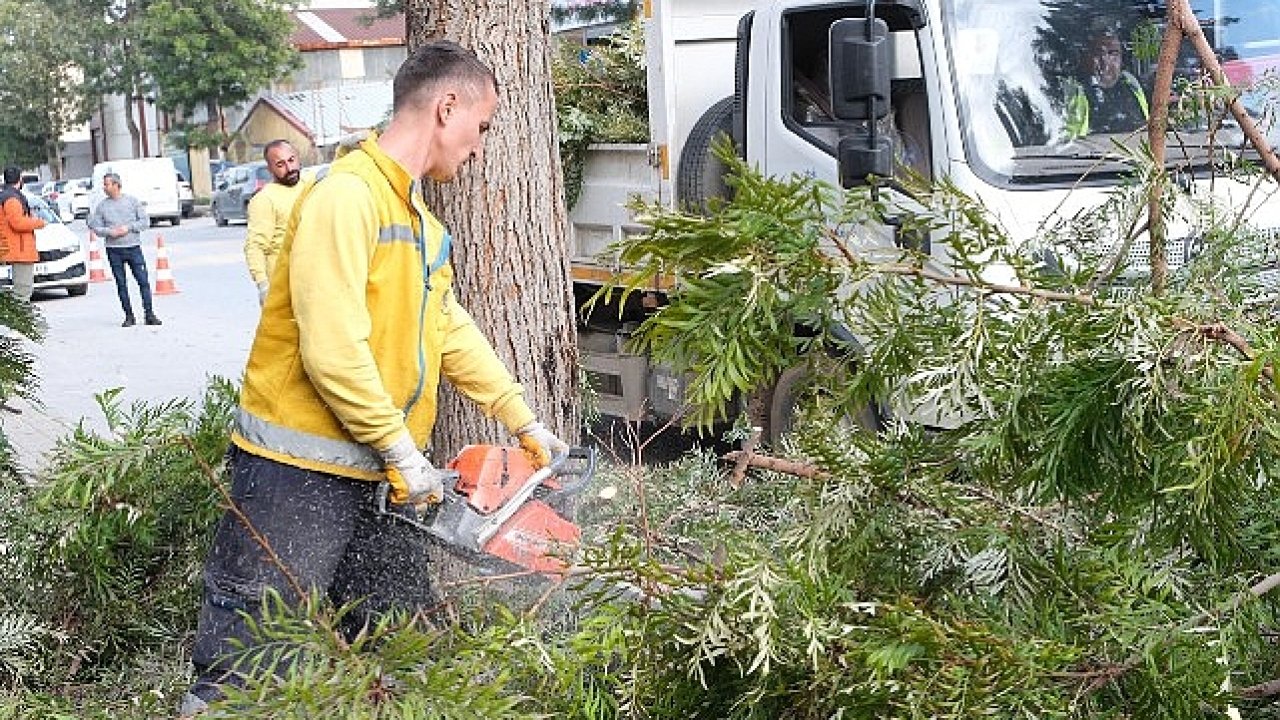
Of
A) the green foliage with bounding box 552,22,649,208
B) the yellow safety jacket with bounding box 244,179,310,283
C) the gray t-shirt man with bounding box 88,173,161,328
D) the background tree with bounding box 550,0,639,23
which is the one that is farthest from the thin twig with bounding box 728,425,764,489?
the gray t-shirt man with bounding box 88,173,161,328

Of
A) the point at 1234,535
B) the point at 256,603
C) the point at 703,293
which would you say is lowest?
the point at 256,603

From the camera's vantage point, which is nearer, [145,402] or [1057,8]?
[145,402]

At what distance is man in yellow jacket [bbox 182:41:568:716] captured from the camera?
338 centimetres

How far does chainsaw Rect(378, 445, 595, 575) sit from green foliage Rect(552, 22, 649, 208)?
4.85m

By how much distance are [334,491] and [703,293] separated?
142 centimetres

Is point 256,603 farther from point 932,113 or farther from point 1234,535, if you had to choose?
point 932,113

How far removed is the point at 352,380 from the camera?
11.1 feet

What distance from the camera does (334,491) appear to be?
3.59m

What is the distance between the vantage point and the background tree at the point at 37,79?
63.7 m

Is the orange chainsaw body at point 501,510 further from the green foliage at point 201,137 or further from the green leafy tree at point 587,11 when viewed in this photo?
the green foliage at point 201,137

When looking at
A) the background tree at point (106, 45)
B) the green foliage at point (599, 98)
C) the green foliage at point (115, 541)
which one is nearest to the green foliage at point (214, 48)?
the background tree at point (106, 45)

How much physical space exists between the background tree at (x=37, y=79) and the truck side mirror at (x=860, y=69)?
62328 mm

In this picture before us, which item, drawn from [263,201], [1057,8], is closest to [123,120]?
[263,201]

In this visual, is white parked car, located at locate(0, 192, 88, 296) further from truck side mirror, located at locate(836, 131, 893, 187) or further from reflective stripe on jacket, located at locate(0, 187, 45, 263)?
truck side mirror, located at locate(836, 131, 893, 187)
